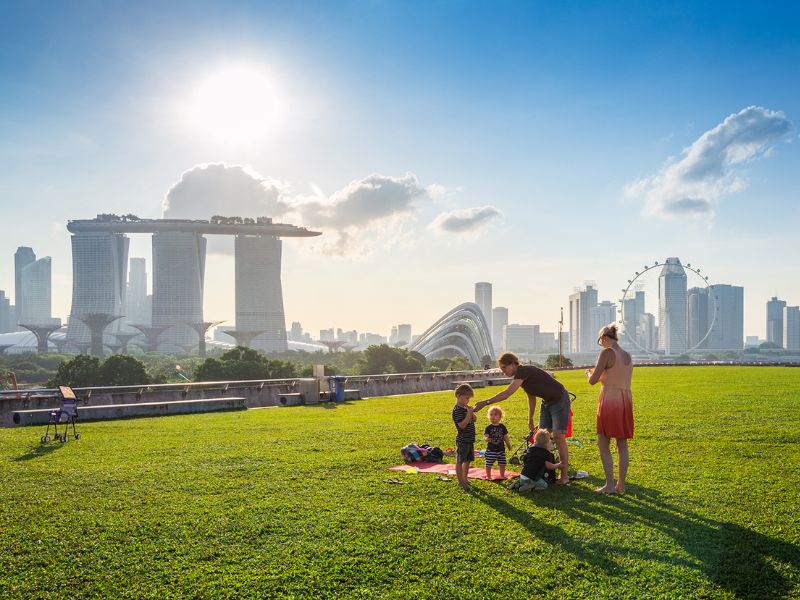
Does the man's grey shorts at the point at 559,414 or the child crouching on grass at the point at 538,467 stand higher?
the man's grey shorts at the point at 559,414

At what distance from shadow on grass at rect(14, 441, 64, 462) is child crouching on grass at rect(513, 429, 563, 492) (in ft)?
28.1

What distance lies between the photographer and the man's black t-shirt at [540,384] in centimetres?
857

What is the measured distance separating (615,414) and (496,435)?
170 centimetres

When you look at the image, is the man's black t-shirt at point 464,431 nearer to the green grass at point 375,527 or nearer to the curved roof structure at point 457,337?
the green grass at point 375,527

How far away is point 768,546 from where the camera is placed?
595cm

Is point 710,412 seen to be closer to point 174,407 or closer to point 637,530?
point 637,530

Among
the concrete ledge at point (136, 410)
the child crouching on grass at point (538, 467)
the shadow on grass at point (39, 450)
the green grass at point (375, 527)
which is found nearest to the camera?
the green grass at point (375, 527)

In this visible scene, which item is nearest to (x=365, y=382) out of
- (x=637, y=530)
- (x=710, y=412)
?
(x=710, y=412)

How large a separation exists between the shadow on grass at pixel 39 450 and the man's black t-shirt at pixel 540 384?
28.5 feet

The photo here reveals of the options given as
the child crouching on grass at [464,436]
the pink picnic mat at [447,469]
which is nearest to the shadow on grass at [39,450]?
the pink picnic mat at [447,469]

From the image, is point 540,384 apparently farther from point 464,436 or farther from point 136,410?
point 136,410

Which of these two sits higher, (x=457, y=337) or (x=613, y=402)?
(x=613, y=402)

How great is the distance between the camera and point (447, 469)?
9758 millimetres

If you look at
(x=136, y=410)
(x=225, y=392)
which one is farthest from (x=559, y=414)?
(x=225, y=392)
